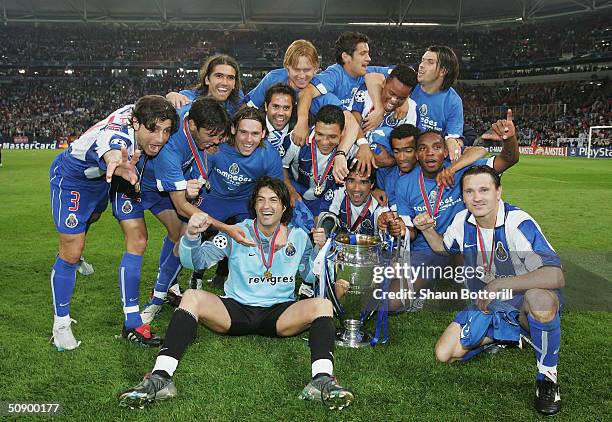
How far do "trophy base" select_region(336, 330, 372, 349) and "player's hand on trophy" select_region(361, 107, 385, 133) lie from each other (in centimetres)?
192

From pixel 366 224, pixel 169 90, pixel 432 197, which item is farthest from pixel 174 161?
pixel 169 90

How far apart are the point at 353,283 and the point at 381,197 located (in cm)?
132

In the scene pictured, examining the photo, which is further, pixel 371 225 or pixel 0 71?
pixel 0 71

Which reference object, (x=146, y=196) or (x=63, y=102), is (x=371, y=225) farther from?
(x=63, y=102)

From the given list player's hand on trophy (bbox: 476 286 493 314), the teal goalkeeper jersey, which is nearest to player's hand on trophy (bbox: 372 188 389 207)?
the teal goalkeeper jersey

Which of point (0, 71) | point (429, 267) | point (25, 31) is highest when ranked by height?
point (25, 31)

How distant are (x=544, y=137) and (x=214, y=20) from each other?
82.4ft

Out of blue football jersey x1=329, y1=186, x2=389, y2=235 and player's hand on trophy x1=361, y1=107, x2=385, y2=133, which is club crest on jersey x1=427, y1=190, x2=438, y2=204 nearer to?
blue football jersey x1=329, y1=186, x2=389, y2=235

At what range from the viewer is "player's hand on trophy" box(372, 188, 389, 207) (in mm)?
4660

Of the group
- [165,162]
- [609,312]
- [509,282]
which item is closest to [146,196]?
[165,162]

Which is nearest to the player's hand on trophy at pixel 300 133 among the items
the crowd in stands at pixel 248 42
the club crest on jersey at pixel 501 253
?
the club crest on jersey at pixel 501 253

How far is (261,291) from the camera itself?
3430 mm

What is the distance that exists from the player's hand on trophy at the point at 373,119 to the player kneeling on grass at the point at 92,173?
6.28 ft

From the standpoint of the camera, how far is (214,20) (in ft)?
133
